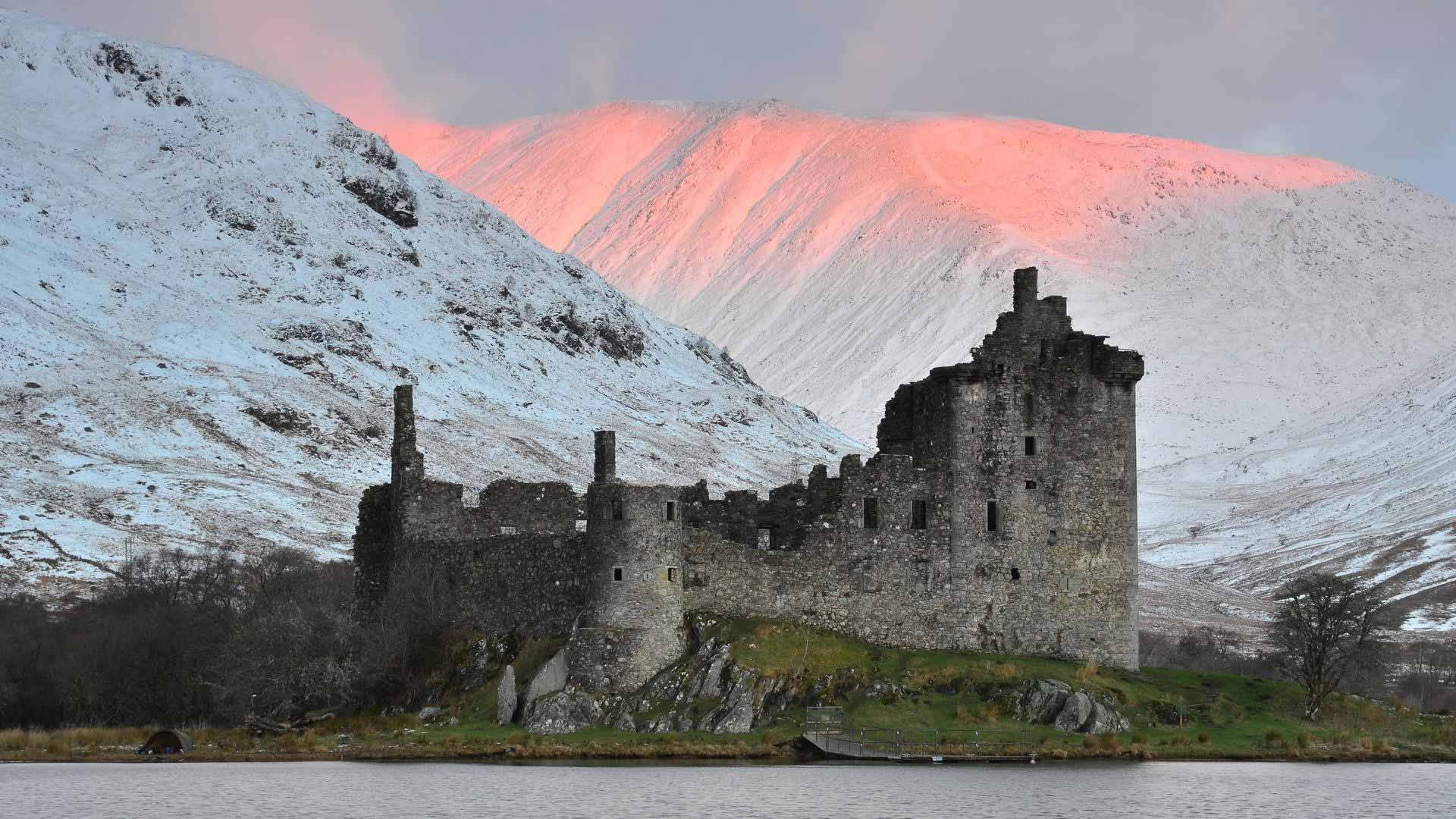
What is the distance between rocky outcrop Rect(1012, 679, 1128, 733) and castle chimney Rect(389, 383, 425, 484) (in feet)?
75.1

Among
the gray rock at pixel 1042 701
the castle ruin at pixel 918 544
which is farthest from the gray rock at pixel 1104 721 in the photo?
the castle ruin at pixel 918 544

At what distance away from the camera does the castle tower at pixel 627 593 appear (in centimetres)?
6359

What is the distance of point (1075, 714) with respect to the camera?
205ft

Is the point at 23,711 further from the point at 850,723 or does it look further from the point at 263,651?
the point at 850,723

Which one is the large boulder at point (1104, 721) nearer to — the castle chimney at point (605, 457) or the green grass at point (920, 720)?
the green grass at point (920, 720)

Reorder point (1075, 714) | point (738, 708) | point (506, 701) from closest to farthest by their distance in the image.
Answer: point (738, 708) < point (1075, 714) < point (506, 701)

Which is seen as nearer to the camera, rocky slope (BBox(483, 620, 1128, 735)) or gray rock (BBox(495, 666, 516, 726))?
rocky slope (BBox(483, 620, 1128, 735))

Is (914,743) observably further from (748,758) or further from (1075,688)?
(1075,688)

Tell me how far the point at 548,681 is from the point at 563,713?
1.17 m

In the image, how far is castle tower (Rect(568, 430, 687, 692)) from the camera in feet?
209

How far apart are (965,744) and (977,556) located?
341 inches

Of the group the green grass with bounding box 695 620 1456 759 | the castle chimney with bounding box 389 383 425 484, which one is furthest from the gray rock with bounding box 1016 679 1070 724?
the castle chimney with bounding box 389 383 425 484

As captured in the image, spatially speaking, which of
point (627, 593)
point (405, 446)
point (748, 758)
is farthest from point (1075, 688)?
point (405, 446)

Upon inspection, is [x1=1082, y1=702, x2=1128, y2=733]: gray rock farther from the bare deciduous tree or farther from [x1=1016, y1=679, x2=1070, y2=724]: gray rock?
the bare deciduous tree
